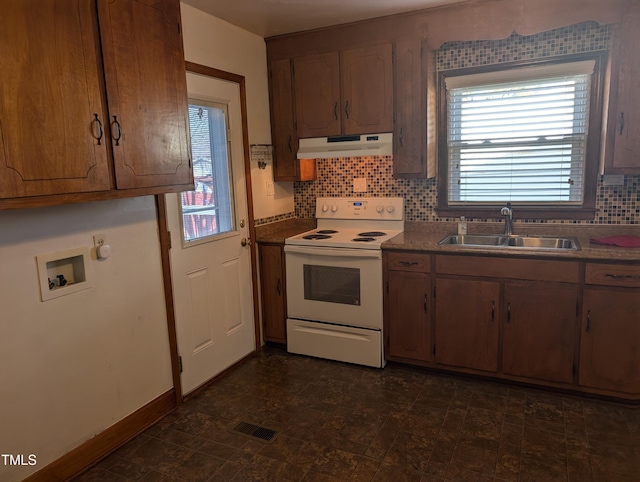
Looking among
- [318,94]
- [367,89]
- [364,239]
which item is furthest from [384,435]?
[318,94]

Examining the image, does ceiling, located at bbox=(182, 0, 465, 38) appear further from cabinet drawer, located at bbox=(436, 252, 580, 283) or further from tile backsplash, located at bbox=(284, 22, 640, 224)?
cabinet drawer, located at bbox=(436, 252, 580, 283)

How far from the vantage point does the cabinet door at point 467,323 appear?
282cm

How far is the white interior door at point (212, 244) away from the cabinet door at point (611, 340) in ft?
7.24

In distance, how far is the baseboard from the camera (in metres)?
2.08

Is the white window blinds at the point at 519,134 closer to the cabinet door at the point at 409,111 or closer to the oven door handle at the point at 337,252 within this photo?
the cabinet door at the point at 409,111

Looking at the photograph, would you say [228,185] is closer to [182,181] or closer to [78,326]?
[182,181]

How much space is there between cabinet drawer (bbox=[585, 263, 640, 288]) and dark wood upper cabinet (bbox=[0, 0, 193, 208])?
2254 millimetres

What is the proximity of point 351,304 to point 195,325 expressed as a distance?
3.43 feet

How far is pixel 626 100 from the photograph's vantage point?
2.59 meters

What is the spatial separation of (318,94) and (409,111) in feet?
2.29

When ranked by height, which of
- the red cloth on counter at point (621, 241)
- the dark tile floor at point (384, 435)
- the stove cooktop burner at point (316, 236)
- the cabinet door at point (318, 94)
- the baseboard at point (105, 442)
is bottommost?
the dark tile floor at point (384, 435)

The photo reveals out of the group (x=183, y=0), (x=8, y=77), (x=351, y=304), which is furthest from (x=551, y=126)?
(x=8, y=77)

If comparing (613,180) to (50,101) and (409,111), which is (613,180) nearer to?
(409,111)

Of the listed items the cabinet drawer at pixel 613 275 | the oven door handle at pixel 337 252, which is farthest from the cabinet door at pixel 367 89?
the cabinet drawer at pixel 613 275
